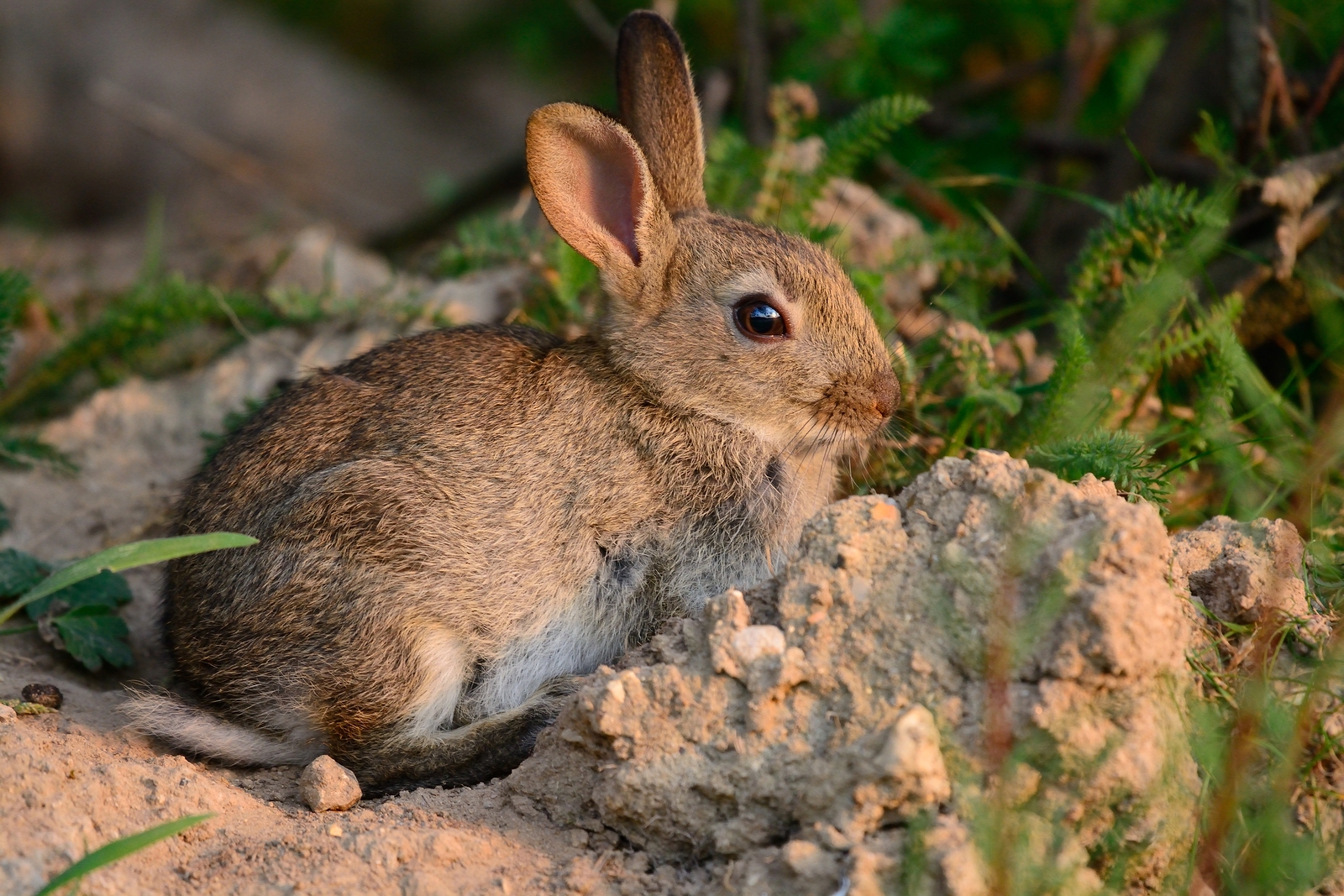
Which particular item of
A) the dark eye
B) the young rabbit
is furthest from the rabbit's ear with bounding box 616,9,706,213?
the dark eye

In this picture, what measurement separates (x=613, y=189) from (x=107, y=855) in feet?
10.7

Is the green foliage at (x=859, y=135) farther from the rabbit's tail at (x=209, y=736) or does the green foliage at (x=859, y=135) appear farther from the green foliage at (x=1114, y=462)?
the rabbit's tail at (x=209, y=736)

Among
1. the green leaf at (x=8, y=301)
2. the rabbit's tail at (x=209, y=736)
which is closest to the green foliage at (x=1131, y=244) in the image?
the rabbit's tail at (x=209, y=736)

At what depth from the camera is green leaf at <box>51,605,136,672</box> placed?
492cm

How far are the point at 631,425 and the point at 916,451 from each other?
51.9 inches

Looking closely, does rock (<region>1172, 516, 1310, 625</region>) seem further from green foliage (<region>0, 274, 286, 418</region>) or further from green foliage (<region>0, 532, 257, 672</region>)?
green foliage (<region>0, 274, 286, 418</region>)

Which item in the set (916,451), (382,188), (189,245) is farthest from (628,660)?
(382,188)

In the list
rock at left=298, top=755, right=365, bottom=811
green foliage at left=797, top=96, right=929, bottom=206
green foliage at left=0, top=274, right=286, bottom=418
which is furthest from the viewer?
green foliage at left=0, top=274, right=286, bottom=418

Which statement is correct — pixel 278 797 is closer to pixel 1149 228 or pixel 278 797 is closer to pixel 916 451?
pixel 916 451

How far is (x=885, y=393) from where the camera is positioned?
4.98 meters

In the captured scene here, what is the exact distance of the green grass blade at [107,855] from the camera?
3072mm

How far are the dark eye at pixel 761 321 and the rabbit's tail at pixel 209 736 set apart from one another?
2278mm

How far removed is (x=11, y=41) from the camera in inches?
472

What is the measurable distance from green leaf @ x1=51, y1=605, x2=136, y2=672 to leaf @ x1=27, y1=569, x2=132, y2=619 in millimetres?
34
